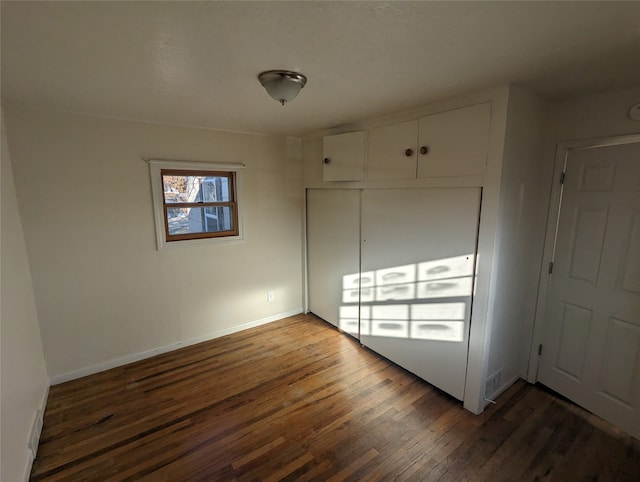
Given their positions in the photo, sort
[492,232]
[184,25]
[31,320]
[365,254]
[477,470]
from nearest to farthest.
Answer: [184,25], [477,470], [492,232], [31,320], [365,254]

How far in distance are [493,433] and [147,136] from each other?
3594 millimetres

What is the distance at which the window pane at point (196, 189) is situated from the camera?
9.48 ft

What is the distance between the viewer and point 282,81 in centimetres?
161

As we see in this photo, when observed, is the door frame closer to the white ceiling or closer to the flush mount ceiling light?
the white ceiling

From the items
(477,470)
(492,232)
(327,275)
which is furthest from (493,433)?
(327,275)

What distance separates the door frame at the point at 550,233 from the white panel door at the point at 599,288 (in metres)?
0.03

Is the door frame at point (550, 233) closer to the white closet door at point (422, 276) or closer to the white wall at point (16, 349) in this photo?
the white closet door at point (422, 276)

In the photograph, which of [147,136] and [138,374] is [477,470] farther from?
[147,136]

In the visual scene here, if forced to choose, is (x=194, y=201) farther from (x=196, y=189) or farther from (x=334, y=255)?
(x=334, y=255)

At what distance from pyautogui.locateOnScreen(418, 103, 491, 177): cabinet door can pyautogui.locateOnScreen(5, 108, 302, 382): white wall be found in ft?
5.84

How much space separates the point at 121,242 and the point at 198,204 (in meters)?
0.76

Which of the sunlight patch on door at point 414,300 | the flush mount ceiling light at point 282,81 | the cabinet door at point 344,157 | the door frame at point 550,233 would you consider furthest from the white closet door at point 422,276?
the flush mount ceiling light at point 282,81

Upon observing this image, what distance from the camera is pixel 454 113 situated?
206 centimetres

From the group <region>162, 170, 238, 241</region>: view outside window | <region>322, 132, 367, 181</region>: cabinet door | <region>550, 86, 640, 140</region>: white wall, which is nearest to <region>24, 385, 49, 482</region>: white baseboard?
<region>162, 170, 238, 241</region>: view outside window
